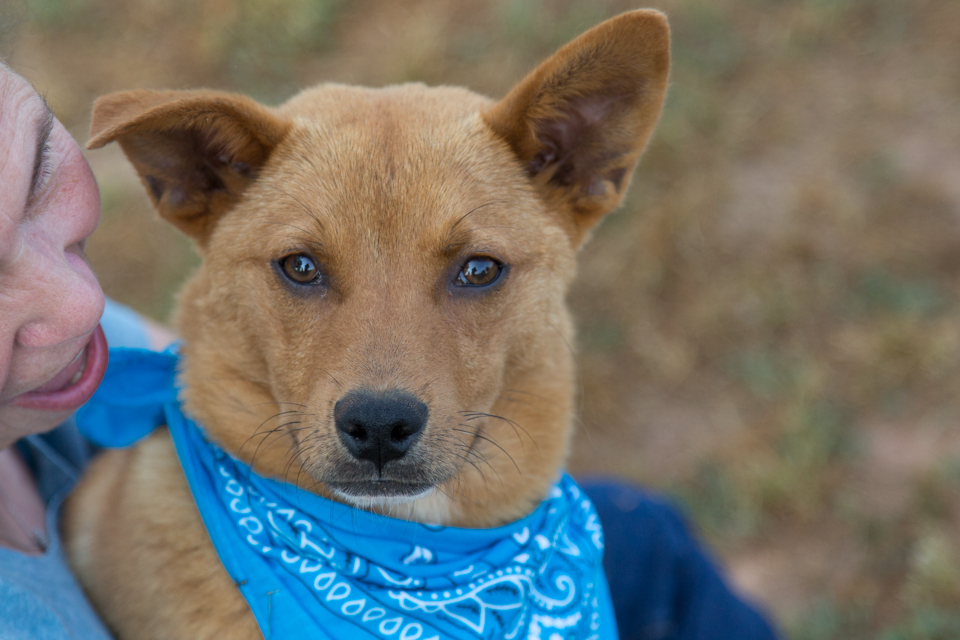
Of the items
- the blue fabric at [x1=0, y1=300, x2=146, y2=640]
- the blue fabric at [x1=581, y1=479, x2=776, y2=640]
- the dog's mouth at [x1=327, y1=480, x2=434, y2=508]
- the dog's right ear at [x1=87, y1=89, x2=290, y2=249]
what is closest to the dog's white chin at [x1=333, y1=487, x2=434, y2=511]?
the dog's mouth at [x1=327, y1=480, x2=434, y2=508]

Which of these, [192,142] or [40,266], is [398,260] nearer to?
[192,142]

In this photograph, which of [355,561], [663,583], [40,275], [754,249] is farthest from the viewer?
[754,249]

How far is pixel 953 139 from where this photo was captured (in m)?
5.77

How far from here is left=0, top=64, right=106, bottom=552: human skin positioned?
2.05 m

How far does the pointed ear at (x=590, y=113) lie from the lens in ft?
7.91

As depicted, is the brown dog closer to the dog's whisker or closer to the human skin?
the dog's whisker

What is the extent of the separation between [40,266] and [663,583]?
2845 mm

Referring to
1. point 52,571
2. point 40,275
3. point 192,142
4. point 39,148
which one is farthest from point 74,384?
point 192,142

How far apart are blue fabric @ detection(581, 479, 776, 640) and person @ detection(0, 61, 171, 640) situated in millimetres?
2225

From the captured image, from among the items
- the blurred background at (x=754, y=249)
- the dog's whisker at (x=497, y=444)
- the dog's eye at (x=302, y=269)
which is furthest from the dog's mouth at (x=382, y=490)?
the blurred background at (x=754, y=249)

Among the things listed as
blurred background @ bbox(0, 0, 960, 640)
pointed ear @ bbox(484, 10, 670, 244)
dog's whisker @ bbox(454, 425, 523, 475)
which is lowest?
blurred background @ bbox(0, 0, 960, 640)

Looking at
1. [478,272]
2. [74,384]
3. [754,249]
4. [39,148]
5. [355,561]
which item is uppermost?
[39,148]

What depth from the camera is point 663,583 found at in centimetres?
347

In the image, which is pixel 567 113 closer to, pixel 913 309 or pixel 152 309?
pixel 913 309
